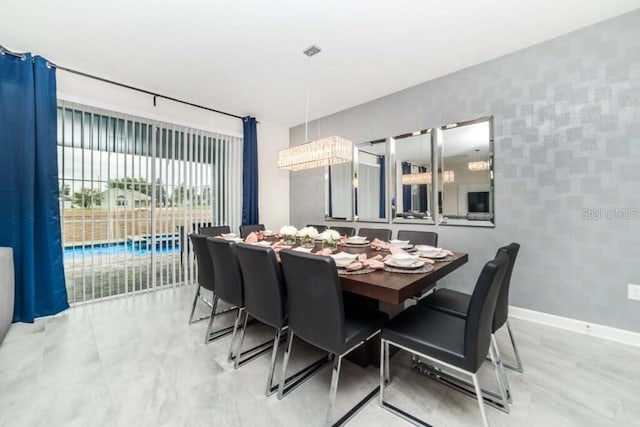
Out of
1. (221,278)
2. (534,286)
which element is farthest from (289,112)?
(534,286)

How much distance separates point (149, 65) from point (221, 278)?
2.53m

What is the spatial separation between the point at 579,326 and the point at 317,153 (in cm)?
285

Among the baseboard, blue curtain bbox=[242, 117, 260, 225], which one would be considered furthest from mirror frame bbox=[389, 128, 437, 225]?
blue curtain bbox=[242, 117, 260, 225]

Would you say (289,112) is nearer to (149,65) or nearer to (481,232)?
(149,65)

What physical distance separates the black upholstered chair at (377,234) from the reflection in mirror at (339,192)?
3.58 ft

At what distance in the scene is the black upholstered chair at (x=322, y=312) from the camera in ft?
4.28

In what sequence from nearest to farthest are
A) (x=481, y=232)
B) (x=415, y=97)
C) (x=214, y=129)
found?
(x=481, y=232) < (x=415, y=97) < (x=214, y=129)

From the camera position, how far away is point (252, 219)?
4.41m

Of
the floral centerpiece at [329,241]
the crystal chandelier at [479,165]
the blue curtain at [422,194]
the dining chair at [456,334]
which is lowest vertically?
the dining chair at [456,334]

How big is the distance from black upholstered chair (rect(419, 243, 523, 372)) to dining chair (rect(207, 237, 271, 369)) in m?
1.29

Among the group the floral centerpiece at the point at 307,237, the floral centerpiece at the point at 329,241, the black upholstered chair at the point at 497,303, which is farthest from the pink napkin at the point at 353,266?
the floral centerpiece at the point at 307,237

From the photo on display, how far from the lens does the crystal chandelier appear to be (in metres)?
2.83

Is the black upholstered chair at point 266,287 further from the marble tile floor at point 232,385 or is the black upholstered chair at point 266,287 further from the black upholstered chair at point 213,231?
the black upholstered chair at point 213,231

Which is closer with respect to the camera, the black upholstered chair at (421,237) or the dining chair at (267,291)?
the dining chair at (267,291)
